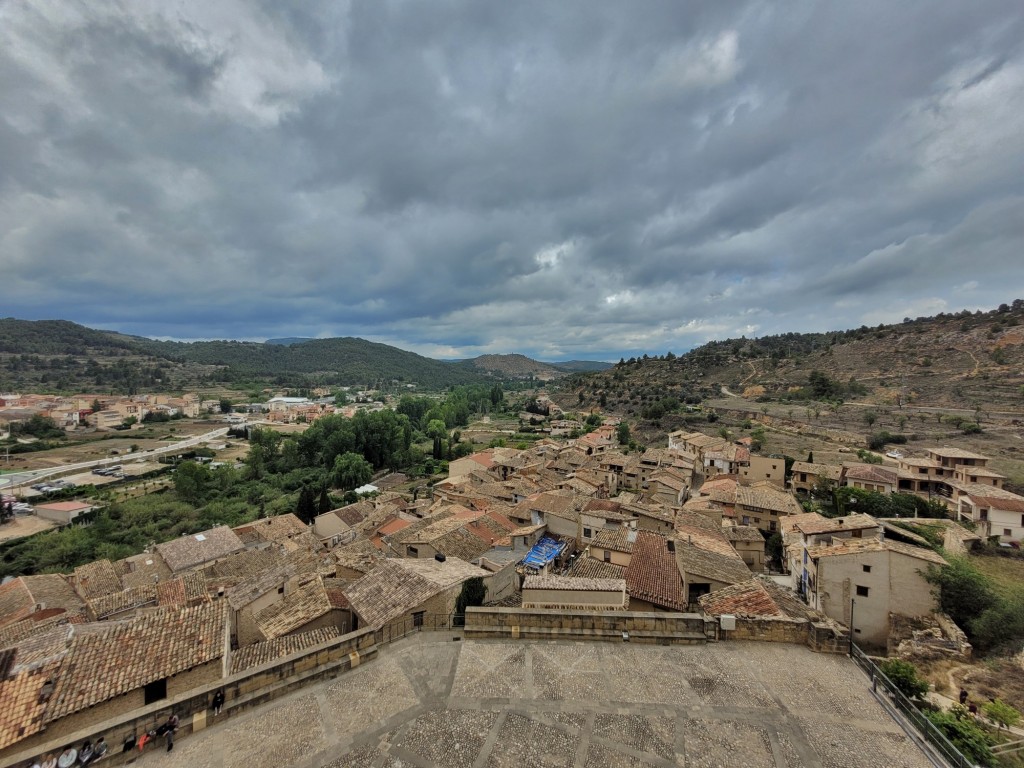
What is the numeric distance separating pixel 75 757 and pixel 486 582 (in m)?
10.7

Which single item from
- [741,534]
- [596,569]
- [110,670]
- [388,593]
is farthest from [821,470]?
[110,670]

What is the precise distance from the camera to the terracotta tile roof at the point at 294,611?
1232 centimetres

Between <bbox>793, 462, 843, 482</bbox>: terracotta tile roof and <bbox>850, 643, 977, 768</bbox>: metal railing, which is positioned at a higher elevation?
<bbox>850, 643, 977, 768</bbox>: metal railing

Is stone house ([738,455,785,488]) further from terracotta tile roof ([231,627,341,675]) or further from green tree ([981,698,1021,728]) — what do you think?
terracotta tile roof ([231,627,341,675])

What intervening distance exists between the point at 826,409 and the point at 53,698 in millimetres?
78770

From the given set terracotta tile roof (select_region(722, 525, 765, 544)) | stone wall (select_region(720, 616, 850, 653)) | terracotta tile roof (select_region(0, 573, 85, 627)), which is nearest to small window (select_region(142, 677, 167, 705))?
stone wall (select_region(720, 616, 850, 653))

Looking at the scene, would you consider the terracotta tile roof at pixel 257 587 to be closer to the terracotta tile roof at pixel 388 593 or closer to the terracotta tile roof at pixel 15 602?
the terracotta tile roof at pixel 388 593

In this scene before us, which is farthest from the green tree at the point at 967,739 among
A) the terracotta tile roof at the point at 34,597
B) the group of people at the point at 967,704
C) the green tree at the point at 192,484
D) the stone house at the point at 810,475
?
the green tree at the point at 192,484

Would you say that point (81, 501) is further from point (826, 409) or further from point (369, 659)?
point (826, 409)

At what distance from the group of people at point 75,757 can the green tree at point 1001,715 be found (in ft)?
60.6

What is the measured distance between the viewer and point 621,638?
8328 mm

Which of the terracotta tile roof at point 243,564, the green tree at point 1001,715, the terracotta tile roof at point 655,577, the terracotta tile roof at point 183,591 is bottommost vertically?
the terracotta tile roof at point 243,564

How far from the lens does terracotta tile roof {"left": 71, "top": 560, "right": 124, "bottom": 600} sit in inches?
903

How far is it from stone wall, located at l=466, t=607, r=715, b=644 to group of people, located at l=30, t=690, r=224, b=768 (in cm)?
468
